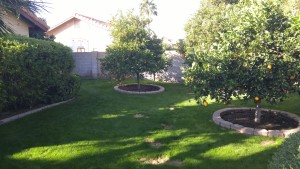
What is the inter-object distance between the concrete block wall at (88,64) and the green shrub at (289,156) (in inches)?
636

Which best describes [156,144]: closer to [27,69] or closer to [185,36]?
[27,69]

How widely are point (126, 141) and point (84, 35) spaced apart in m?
24.0

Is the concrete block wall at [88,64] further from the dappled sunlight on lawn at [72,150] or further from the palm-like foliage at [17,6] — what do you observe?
the palm-like foliage at [17,6]

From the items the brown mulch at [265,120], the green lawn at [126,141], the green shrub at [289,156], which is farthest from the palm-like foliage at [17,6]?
the brown mulch at [265,120]

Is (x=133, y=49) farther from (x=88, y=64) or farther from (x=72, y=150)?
(x=72, y=150)

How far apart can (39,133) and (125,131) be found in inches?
85.5

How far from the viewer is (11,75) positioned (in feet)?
25.7

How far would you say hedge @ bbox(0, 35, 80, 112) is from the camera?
24.8ft

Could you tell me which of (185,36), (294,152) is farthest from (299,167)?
(185,36)

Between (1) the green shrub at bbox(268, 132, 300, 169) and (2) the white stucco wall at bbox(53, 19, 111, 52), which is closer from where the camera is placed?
(1) the green shrub at bbox(268, 132, 300, 169)

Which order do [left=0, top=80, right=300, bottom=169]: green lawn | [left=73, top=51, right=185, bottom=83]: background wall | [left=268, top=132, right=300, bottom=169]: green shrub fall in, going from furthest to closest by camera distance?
[left=73, top=51, right=185, bottom=83]: background wall → [left=0, top=80, right=300, bottom=169]: green lawn → [left=268, top=132, right=300, bottom=169]: green shrub

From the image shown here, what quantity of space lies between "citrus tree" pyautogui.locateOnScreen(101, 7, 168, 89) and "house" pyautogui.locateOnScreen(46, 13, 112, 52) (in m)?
13.9

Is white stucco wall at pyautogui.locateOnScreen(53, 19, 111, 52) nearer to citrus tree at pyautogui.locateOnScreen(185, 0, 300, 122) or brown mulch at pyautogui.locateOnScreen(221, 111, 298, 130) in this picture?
brown mulch at pyautogui.locateOnScreen(221, 111, 298, 130)

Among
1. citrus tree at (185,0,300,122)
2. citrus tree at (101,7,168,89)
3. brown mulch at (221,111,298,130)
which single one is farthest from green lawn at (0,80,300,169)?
citrus tree at (101,7,168,89)
